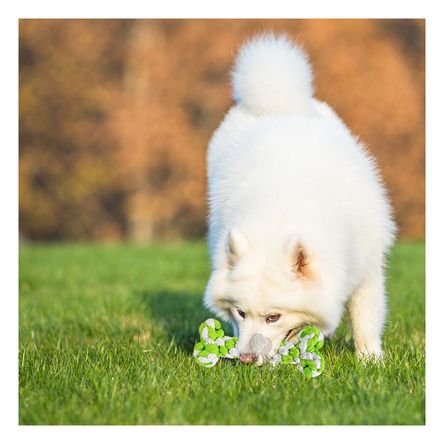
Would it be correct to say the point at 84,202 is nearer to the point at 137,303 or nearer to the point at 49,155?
the point at 49,155

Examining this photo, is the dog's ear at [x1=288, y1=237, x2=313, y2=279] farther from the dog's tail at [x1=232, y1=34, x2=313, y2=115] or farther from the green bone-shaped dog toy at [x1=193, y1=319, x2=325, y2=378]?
the dog's tail at [x1=232, y1=34, x2=313, y2=115]

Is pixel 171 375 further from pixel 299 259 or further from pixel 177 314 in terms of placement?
pixel 177 314

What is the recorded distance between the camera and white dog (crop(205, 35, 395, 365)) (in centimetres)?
394

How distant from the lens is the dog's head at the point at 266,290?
3.90m

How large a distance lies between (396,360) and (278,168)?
132cm

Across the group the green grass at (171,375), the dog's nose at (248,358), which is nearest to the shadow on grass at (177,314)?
the green grass at (171,375)

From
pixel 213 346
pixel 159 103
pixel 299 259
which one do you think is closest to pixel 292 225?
pixel 299 259

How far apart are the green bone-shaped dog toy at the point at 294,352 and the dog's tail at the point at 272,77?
1854mm

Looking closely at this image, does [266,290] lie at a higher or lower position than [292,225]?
lower

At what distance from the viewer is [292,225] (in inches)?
159

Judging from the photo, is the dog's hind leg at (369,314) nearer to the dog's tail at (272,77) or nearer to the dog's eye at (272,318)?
the dog's eye at (272,318)

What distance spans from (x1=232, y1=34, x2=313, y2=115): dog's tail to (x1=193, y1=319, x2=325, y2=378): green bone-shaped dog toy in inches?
73.0

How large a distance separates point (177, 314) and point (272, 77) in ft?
7.15
